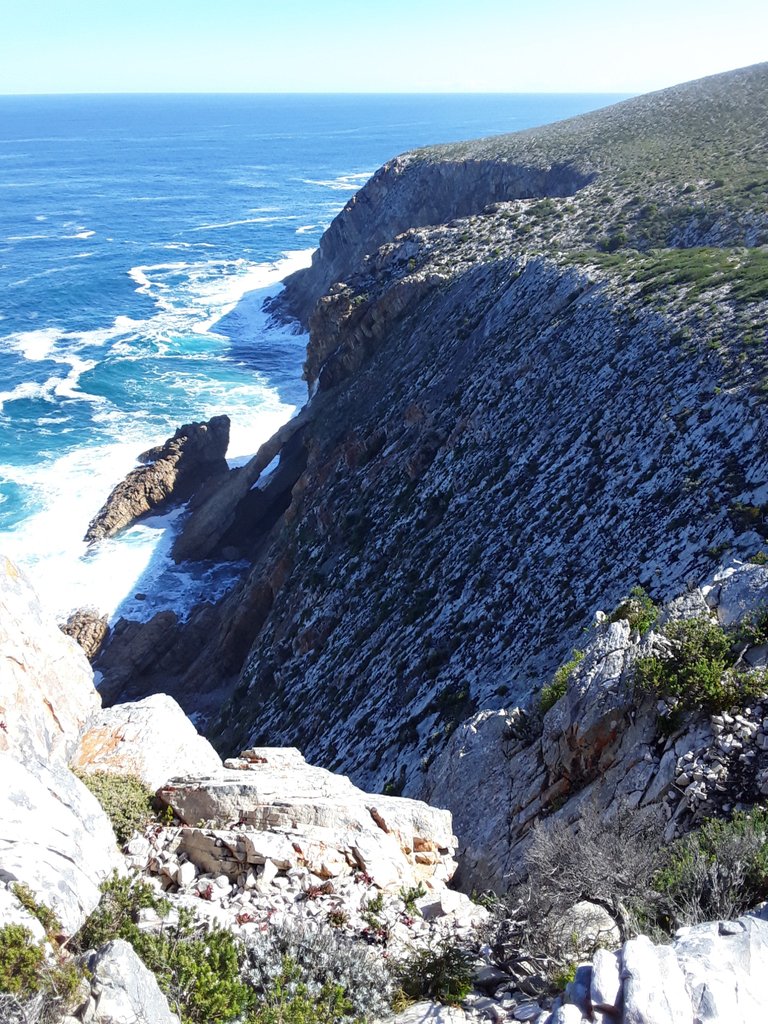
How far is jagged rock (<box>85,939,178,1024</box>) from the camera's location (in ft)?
21.3

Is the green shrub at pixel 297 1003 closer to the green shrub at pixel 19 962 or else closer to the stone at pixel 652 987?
the green shrub at pixel 19 962

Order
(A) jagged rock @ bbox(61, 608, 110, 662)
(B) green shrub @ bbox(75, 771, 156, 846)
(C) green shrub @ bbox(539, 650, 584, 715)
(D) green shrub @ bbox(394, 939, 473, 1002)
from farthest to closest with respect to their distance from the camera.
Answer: (A) jagged rock @ bbox(61, 608, 110, 662)
(C) green shrub @ bbox(539, 650, 584, 715)
(B) green shrub @ bbox(75, 771, 156, 846)
(D) green shrub @ bbox(394, 939, 473, 1002)

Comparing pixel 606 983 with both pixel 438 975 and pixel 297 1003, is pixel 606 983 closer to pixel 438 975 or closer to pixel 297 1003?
pixel 438 975

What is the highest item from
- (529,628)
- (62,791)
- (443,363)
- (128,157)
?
(128,157)

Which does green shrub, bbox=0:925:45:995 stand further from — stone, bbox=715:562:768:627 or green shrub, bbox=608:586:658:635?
stone, bbox=715:562:768:627

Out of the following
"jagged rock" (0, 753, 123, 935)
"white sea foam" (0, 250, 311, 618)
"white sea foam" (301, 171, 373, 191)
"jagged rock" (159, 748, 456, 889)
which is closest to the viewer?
→ "jagged rock" (0, 753, 123, 935)

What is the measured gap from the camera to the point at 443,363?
3362 cm

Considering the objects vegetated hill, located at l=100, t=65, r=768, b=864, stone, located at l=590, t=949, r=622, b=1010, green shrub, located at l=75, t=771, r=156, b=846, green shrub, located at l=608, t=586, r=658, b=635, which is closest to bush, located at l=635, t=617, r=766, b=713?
green shrub, located at l=608, t=586, r=658, b=635

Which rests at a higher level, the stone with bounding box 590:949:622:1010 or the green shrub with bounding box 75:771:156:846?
the stone with bounding box 590:949:622:1010

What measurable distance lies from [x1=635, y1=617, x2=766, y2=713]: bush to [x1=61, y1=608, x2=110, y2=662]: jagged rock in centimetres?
2967

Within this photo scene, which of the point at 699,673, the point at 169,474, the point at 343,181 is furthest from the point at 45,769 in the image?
the point at 343,181

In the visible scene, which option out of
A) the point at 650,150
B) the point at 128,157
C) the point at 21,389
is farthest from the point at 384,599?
the point at 128,157

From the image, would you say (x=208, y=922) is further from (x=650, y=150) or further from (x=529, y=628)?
(x=650, y=150)

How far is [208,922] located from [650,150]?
54539 mm
